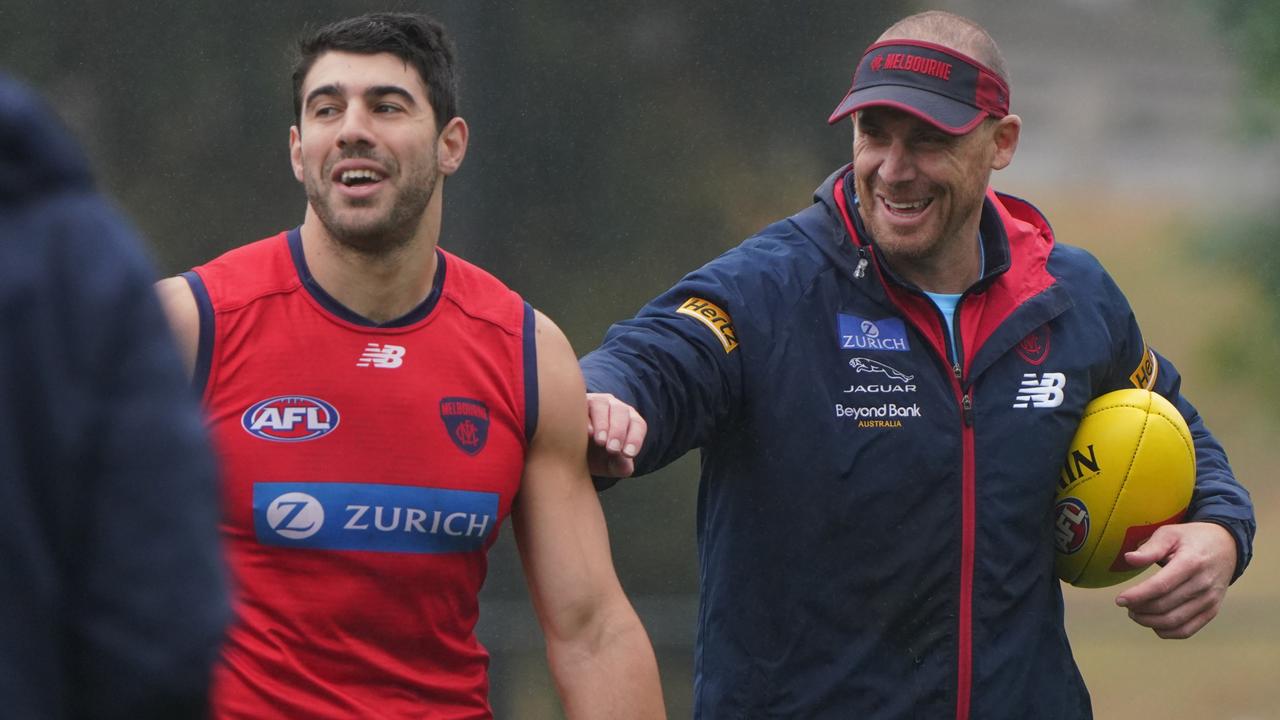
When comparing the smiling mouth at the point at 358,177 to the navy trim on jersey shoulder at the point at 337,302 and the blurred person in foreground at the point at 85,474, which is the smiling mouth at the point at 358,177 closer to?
the navy trim on jersey shoulder at the point at 337,302

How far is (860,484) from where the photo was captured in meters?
3.27

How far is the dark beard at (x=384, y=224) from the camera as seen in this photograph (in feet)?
9.78

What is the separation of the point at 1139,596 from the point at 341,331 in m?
1.58

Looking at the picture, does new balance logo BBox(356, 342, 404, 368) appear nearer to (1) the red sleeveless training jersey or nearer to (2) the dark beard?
(1) the red sleeveless training jersey

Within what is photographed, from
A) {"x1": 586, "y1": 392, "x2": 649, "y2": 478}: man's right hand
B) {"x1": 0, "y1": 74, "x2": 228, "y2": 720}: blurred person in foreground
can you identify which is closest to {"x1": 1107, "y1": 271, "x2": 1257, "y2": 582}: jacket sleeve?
{"x1": 586, "y1": 392, "x2": 649, "y2": 478}: man's right hand

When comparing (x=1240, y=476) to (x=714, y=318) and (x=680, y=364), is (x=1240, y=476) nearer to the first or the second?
(x=714, y=318)

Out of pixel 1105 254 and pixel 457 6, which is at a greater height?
pixel 457 6

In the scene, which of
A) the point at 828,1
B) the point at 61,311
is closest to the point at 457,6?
the point at 828,1

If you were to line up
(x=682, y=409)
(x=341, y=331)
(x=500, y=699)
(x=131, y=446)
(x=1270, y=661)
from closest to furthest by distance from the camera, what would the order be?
(x=131, y=446) → (x=341, y=331) → (x=682, y=409) → (x=500, y=699) → (x=1270, y=661)

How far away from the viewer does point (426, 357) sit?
3.02m

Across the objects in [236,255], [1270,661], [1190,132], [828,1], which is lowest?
[1270,661]

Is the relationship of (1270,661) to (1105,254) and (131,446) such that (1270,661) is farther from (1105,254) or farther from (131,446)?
(131,446)

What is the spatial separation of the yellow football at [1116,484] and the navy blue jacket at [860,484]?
0.17 ft

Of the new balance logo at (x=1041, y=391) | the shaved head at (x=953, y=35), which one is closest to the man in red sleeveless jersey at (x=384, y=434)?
the new balance logo at (x=1041, y=391)
